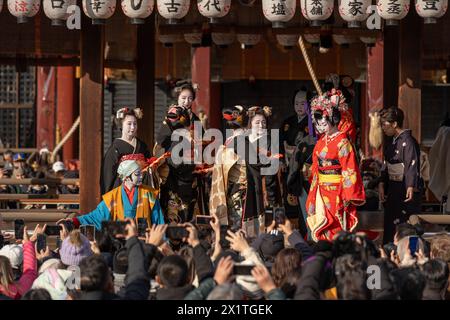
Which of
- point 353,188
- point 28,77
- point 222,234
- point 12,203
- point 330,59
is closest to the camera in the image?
point 222,234

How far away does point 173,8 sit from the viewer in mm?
12727

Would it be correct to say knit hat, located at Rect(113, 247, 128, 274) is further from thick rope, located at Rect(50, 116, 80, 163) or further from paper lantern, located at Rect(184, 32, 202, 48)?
thick rope, located at Rect(50, 116, 80, 163)

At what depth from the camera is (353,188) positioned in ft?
37.6

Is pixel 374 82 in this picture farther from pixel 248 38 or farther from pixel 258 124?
pixel 258 124

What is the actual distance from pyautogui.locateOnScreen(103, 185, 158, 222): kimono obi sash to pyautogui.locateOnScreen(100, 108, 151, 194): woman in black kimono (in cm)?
54

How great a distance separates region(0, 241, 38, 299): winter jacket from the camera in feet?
26.6

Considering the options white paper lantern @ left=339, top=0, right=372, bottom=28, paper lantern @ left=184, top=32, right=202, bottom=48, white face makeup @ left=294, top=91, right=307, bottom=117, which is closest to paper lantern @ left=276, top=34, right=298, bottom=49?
paper lantern @ left=184, top=32, right=202, bottom=48

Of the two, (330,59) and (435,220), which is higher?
(330,59)

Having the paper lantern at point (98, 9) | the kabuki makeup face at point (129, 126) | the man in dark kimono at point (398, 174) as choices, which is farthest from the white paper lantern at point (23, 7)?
the man in dark kimono at point (398, 174)

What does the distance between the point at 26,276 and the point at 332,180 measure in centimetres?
409

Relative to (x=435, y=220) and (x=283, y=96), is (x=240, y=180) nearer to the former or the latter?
(x=435, y=220)

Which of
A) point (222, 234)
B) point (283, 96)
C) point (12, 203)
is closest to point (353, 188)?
point (222, 234)

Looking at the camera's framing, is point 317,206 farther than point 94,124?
No

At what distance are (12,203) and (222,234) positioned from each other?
8.95m
